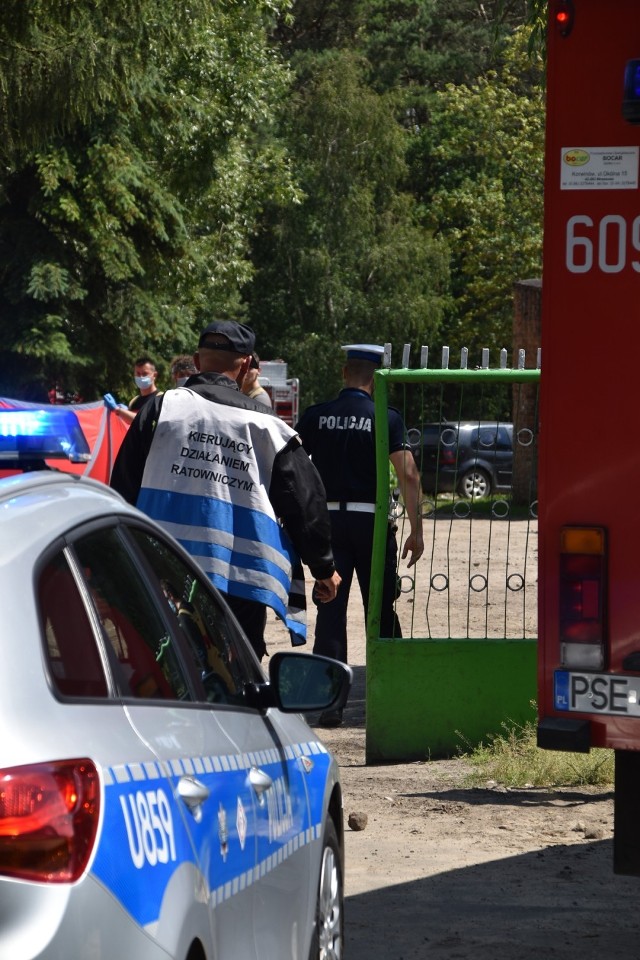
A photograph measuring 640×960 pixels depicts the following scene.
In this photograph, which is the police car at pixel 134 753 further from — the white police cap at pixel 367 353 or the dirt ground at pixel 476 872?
the white police cap at pixel 367 353

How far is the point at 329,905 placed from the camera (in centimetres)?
388

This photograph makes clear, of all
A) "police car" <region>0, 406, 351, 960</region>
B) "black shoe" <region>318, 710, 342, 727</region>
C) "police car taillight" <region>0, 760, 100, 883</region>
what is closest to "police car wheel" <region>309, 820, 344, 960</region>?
"police car" <region>0, 406, 351, 960</region>

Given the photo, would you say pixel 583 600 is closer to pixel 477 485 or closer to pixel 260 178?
pixel 477 485

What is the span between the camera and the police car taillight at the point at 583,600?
14.4 ft

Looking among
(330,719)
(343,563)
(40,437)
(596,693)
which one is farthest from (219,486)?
(330,719)

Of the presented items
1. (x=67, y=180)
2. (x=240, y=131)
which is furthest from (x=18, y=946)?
(x=240, y=131)

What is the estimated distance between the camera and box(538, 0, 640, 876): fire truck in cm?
437

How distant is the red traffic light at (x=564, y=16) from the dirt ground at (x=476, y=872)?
280cm

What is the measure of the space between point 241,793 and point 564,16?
2.61 metres

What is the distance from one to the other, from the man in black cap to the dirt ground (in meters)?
1.10

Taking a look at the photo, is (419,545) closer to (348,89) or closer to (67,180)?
(67,180)

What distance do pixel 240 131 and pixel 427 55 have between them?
84.2 ft

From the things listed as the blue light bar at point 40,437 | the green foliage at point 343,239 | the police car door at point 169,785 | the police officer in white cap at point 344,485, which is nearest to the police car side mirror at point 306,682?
the police car door at point 169,785

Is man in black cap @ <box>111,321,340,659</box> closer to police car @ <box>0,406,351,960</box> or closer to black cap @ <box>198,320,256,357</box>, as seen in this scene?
black cap @ <box>198,320,256,357</box>
